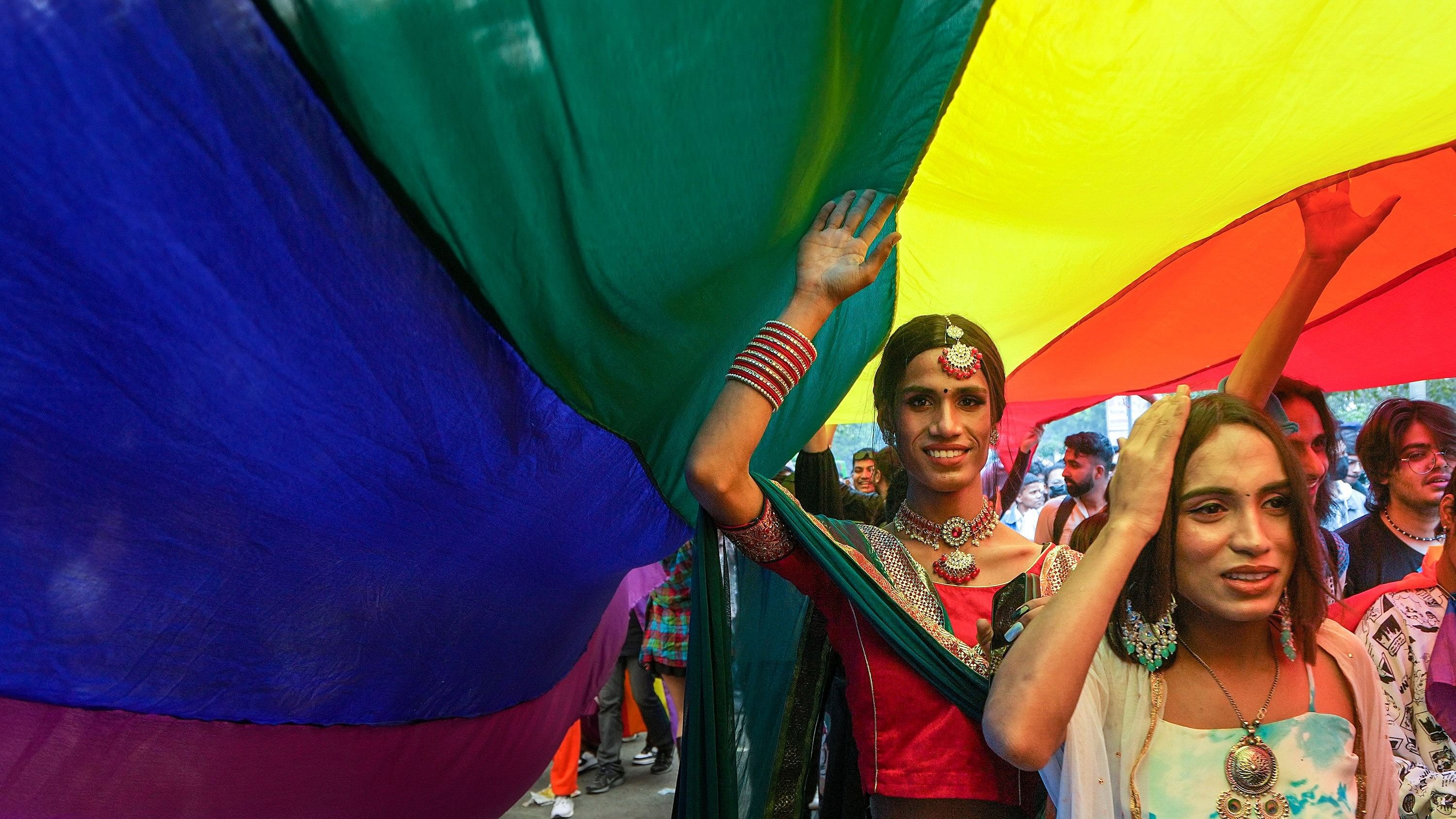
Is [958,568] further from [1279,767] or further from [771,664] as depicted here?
[1279,767]

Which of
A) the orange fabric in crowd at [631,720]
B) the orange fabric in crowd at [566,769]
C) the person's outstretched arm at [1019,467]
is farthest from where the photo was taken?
the orange fabric in crowd at [631,720]

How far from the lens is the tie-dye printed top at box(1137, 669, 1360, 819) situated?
1395mm

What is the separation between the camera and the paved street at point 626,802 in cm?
514

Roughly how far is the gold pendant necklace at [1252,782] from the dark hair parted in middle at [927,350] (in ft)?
2.59

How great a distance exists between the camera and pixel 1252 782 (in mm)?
1404

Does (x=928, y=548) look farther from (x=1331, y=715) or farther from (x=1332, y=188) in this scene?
(x=1332, y=188)

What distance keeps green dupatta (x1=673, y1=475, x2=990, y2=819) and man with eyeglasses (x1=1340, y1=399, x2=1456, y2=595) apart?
197 cm

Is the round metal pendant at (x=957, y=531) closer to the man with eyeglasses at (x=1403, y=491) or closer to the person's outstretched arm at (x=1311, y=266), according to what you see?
the person's outstretched arm at (x=1311, y=266)

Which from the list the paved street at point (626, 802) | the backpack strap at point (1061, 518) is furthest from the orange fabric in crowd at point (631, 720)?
the backpack strap at point (1061, 518)

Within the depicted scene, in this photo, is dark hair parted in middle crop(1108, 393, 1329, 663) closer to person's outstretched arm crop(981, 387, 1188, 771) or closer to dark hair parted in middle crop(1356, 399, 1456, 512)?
person's outstretched arm crop(981, 387, 1188, 771)

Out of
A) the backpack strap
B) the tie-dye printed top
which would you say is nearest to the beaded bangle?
the tie-dye printed top

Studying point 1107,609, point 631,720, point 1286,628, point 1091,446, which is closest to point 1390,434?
point 1091,446

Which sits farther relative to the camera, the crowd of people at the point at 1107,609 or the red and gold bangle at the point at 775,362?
the red and gold bangle at the point at 775,362

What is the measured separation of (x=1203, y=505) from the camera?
4.98ft
